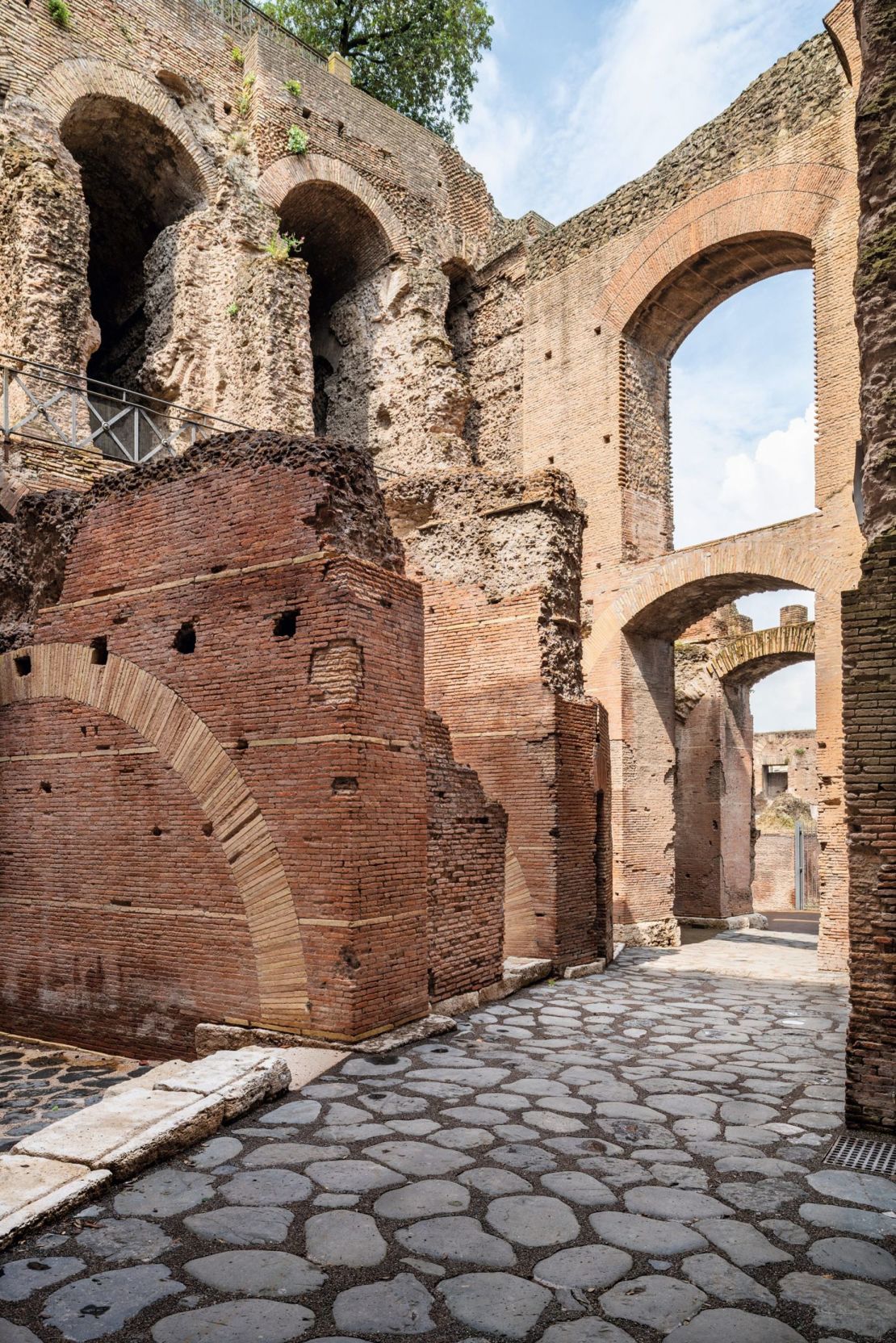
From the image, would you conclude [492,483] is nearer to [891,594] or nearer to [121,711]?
[121,711]

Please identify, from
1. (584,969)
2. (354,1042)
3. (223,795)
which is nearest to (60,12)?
(223,795)

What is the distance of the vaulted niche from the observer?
624 inches

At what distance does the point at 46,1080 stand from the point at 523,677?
15.1 feet

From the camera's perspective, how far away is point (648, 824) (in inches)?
499

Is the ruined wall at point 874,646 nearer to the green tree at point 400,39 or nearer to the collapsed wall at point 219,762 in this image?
the collapsed wall at point 219,762

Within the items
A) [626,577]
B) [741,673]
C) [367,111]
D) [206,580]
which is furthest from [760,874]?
[206,580]

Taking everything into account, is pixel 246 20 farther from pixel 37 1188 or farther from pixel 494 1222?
pixel 494 1222

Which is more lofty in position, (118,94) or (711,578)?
(118,94)

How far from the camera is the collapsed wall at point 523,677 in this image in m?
7.89

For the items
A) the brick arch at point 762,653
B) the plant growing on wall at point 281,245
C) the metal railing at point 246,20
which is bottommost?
the brick arch at point 762,653

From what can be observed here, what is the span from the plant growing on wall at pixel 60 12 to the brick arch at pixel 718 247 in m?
8.28

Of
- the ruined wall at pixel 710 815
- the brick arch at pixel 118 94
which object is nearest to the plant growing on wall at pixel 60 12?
the brick arch at pixel 118 94

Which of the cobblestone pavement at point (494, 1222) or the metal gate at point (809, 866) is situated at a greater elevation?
the cobblestone pavement at point (494, 1222)

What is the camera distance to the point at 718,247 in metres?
12.6
